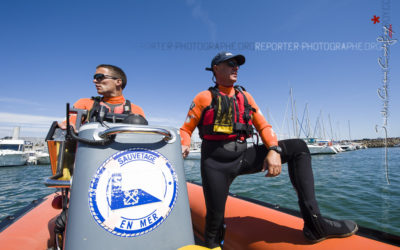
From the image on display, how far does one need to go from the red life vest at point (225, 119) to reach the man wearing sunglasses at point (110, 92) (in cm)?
79

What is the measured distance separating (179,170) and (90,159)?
0.45 m

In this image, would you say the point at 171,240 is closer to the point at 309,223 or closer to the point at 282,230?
the point at 309,223

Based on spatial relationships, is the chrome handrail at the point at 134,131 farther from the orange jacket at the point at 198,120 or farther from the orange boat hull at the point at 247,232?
the orange boat hull at the point at 247,232

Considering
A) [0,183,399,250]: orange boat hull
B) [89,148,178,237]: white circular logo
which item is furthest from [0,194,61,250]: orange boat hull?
[89,148,178,237]: white circular logo

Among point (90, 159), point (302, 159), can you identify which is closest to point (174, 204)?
point (90, 159)

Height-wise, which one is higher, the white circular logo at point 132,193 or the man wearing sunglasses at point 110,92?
the man wearing sunglasses at point 110,92

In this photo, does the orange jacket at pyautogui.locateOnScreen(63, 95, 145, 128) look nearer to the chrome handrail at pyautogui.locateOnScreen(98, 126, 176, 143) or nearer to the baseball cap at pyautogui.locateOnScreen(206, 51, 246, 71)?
the baseball cap at pyautogui.locateOnScreen(206, 51, 246, 71)

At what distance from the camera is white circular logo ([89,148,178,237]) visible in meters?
0.82

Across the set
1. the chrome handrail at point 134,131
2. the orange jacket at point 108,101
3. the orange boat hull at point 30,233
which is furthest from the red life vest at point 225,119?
the orange boat hull at point 30,233

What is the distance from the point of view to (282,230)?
5.18 ft

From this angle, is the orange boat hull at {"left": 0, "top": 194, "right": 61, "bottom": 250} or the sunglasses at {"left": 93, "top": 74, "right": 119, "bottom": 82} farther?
the sunglasses at {"left": 93, "top": 74, "right": 119, "bottom": 82}

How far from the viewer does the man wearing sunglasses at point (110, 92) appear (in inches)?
74.9

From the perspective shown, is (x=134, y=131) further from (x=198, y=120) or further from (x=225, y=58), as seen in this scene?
(x=225, y=58)

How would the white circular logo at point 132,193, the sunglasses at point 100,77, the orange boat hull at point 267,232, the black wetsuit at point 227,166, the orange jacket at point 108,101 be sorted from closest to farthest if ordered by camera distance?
the white circular logo at point 132,193, the orange boat hull at point 267,232, the black wetsuit at point 227,166, the sunglasses at point 100,77, the orange jacket at point 108,101
